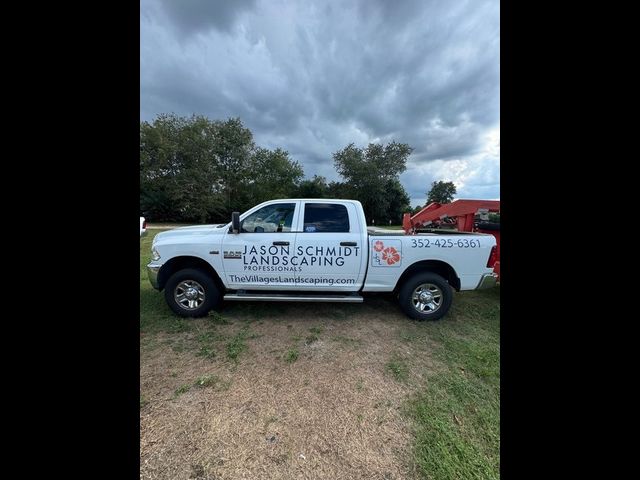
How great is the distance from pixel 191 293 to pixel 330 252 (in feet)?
7.23

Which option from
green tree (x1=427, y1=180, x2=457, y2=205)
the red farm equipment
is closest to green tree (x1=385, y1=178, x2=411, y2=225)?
green tree (x1=427, y1=180, x2=457, y2=205)

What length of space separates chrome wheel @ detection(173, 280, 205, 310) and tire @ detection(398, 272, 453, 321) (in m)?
Answer: 3.08

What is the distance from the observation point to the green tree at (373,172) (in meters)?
35.2

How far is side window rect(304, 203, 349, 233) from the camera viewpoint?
373 cm

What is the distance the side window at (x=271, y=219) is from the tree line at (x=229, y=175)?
30.2m

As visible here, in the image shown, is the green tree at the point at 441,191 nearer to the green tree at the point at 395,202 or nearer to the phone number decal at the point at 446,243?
the green tree at the point at 395,202

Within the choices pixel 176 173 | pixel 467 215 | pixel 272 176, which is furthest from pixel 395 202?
pixel 467 215

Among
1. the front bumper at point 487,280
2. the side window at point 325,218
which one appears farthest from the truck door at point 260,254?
the front bumper at point 487,280

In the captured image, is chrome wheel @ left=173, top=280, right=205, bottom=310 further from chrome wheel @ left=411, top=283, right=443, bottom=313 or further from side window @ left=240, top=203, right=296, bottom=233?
chrome wheel @ left=411, top=283, right=443, bottom=313

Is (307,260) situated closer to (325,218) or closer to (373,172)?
(325,218)
